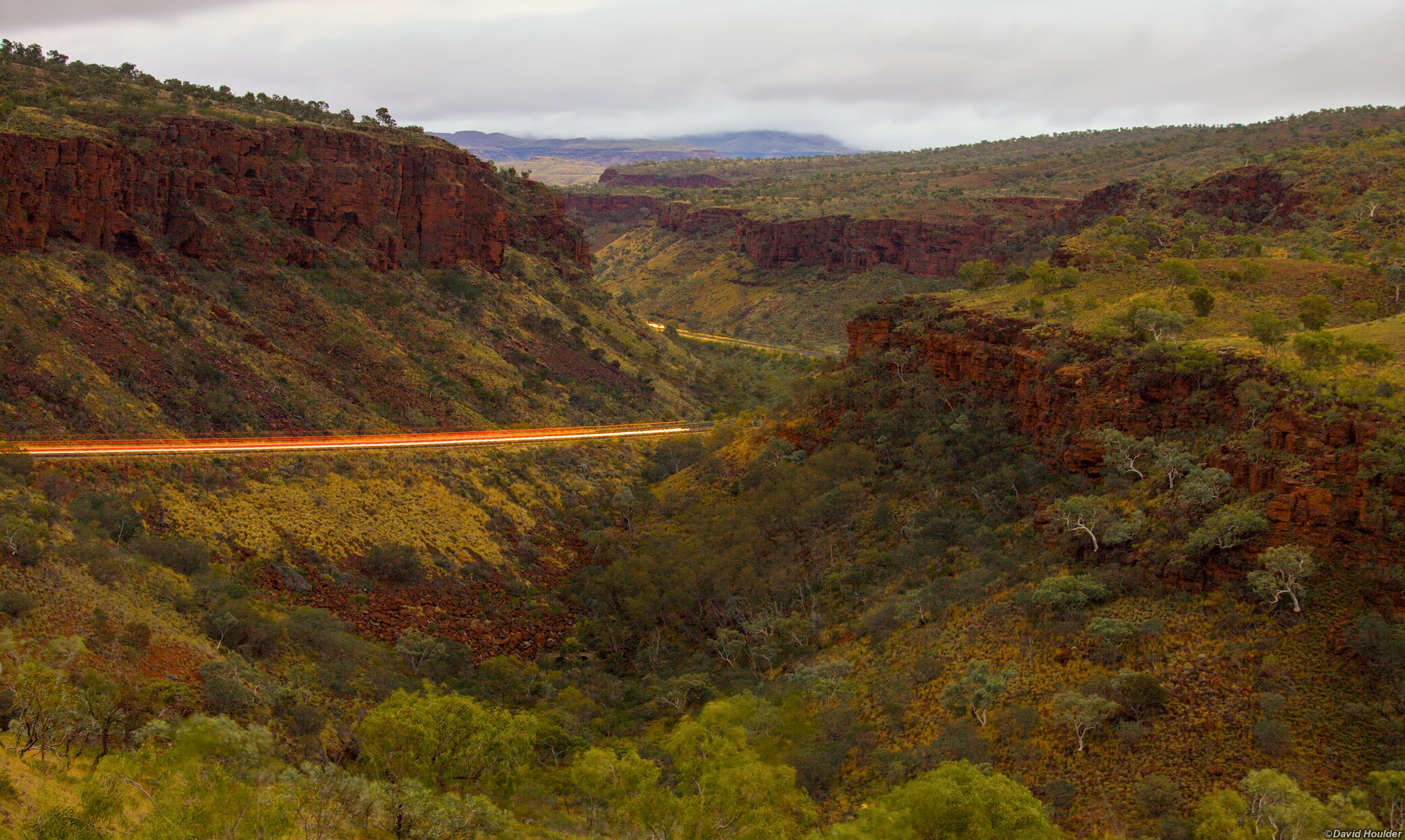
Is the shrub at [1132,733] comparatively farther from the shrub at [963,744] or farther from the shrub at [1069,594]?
the shrub at [1069,594]

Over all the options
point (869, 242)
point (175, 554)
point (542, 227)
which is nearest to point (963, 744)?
point (175, 554)

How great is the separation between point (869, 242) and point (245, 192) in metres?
85.0

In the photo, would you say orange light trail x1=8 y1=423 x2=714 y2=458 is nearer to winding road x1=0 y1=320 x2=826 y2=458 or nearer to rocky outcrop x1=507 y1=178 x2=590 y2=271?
winding road x1=0 y1=320 x2=826 y2=458

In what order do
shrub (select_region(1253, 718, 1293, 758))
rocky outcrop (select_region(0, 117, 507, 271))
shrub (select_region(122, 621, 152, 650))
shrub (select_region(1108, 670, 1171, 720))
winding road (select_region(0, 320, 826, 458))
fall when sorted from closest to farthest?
1. shrub (select_region(1253, 718, 1293, 758))
2. shrub (select_region(1108, 670, 1171, 720))
3. shrub (select_region(122, 621, 152, 650))
4. winding road (select_region(0, 320, 826, 458))
5. rocky outcrop (select_region(0, 117, 507, 271))

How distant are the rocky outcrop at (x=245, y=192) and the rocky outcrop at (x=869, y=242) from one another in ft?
190

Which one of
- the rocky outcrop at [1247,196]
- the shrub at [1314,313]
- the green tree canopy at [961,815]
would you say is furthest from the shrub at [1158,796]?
the rocky outcrop at [1247,196]

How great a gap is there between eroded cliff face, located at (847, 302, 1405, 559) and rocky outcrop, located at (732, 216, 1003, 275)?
63.1 meters

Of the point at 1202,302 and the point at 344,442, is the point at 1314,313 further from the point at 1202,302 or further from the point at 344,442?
the point at 344,442

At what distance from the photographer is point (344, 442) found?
5003 centimetres

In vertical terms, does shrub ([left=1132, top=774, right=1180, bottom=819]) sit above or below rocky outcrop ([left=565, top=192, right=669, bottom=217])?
below

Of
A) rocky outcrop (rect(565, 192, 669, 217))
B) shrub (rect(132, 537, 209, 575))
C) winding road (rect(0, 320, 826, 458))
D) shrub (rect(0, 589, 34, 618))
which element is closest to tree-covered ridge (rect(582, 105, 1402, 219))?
rocky outcrop (rect(565, 192, 669, 217))

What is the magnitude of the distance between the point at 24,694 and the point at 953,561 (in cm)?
2803

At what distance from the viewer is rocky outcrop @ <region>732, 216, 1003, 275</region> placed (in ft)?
397

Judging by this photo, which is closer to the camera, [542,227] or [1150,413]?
[1150,413]
